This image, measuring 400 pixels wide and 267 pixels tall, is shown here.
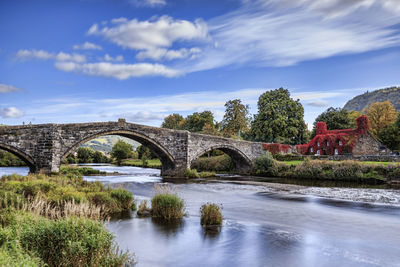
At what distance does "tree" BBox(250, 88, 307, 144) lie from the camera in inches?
2413

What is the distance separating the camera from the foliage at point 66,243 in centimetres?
586

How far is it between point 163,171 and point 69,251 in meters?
32.5

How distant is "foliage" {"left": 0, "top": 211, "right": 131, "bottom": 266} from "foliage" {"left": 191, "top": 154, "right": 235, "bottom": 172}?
43.9m

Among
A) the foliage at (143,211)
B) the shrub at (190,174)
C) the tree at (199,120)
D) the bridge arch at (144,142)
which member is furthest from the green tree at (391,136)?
the foliage at (143,211)

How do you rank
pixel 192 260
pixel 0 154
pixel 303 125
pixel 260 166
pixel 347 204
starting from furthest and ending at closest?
pixel 303 125, pixel 0 154, pixel 260 166, pixel 347 204, pixel 192 260

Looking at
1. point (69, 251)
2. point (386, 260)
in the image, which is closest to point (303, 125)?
point (386, 260)

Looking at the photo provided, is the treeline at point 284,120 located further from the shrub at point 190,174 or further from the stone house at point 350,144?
the shrub at point 190,174

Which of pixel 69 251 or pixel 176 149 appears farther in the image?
pixel 176 149

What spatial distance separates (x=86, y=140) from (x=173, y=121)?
6511 centimetres

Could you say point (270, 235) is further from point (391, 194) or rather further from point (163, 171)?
point (163, 171)

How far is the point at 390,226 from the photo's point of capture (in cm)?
1271

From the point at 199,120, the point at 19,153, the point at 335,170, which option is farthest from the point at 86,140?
the point at 199,120

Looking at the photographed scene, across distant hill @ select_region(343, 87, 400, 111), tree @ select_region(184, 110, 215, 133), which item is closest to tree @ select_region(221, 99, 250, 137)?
tree @ select_region(184, 110, 215, 133)

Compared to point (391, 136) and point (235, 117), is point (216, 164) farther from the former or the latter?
point (391, 136)
